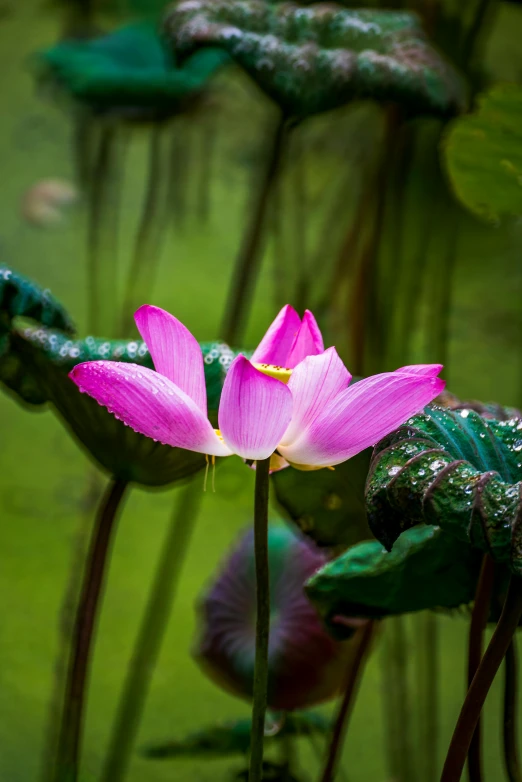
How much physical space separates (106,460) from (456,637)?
0.65 metres

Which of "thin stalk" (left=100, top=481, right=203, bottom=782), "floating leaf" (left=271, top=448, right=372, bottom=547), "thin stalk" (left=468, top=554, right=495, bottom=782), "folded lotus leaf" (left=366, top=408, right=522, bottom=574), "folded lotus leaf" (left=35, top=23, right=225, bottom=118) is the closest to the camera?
"folded lotus leaf" (left=366, top=408, right=522, bottom=574)

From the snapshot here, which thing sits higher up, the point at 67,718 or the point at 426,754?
the point at 67,718

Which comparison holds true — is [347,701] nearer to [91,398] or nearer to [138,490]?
[91,398]

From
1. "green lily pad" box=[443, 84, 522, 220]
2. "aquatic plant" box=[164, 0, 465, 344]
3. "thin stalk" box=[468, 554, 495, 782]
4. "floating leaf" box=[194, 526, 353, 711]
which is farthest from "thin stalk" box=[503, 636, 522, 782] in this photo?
"aquatic plant" box=[164, 0, 465, 344]

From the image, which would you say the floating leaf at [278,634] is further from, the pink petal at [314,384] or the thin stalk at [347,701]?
the pink petal at [314,384]

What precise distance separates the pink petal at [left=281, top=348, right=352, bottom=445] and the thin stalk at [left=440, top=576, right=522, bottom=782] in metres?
0.10

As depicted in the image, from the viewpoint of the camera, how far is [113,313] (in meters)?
1.27

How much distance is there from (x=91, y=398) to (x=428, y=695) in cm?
61

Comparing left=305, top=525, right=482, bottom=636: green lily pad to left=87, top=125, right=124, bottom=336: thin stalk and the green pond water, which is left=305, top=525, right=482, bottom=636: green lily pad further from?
left=87, top=125, right=124, bottom=336: thin stalk

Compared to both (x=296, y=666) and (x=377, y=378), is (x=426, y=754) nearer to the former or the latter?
(x=296, y=666)

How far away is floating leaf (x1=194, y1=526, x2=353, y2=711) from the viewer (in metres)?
0.63

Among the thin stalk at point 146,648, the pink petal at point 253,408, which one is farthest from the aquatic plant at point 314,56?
the pink petal at point 253,408

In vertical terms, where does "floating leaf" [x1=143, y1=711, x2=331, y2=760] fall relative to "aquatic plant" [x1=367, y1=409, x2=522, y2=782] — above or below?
below

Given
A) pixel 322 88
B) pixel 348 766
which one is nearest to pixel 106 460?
pixel 322 88
